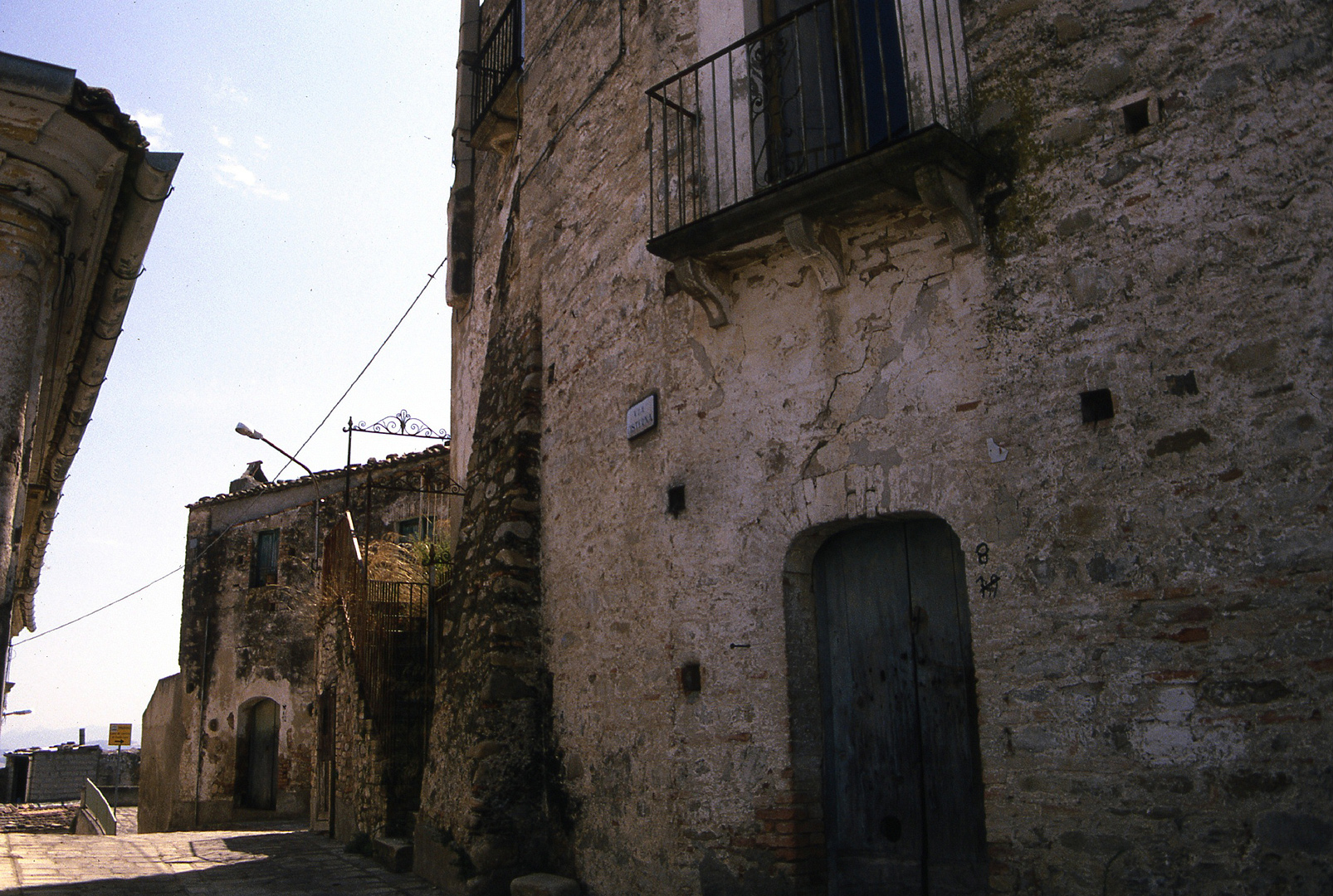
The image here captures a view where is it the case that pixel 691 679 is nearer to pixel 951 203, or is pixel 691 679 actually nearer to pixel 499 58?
pixel 951 203

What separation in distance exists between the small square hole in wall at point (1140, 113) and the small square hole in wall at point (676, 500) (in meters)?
3.06

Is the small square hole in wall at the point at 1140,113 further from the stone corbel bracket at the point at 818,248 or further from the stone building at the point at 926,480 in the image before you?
the stone corbel bracket at the point at 818,248

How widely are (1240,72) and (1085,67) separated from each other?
0.68 m

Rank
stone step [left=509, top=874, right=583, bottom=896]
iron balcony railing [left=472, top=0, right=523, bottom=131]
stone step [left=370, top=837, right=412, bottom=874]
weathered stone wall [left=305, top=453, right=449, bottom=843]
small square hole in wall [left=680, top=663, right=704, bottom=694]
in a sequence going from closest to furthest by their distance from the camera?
1. small square hole in wall [left=680, top=663, right=704, bottom=694]
2. stone step [left=509, top=874, right=583, bottom=896]
3. stone step [left=370, top=837, right=412, bottom=874]
4. weathered stone wall [left=305, top=453, right=449, bottom=843]
5. iron balcony railing [left=472, top=0, right=523, bottom=131]

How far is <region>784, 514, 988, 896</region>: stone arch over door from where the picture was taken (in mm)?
4773

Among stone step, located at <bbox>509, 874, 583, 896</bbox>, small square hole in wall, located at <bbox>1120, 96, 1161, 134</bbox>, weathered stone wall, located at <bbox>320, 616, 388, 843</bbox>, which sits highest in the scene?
small square hole in wall, located at <bbox>1120, 96, 1161, 134</bbox>

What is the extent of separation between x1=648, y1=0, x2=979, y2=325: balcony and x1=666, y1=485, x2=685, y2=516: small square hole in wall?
3.62 feet

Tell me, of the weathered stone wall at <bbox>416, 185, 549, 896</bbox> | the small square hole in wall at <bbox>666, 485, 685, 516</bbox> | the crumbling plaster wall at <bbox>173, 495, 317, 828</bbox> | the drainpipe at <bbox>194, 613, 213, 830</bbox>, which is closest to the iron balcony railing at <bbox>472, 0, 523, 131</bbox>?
the weathered stone wall at <bbox>416, 185, 549, 896</bbox>

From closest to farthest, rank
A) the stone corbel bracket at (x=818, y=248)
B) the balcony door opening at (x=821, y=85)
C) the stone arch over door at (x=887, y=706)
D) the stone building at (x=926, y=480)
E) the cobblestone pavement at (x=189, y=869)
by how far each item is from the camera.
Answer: the stone building at (x=926, y=480) → the stone arch over door at (x=887, y=706) → the stone corbel bracket at (x=818, y=248) → the balcony door opening at (x=821, y=85) → the cobblestone pavement at (x=189, y=869)

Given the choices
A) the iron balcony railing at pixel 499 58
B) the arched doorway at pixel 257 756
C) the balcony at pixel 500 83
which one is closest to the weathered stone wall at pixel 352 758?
the balcony at pixel 500 83

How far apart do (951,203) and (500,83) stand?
661 cm

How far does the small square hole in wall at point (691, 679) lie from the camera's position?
5.68 metres

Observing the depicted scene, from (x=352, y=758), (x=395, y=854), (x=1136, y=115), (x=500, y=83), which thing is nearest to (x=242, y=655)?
(x=352, y=758)

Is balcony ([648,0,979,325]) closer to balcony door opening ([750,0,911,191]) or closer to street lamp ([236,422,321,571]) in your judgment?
balcony door opening ([750,0,911,191])
